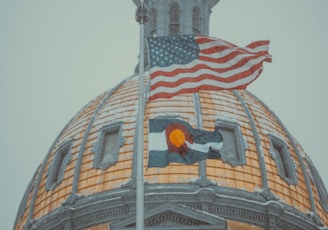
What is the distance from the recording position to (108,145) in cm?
4647

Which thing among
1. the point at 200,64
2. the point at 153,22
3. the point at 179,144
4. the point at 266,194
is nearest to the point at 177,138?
the point at 179,144

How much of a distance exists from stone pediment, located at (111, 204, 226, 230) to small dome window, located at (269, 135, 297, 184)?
31.5ft

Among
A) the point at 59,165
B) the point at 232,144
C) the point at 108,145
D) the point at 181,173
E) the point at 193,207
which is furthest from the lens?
the point at 59,165

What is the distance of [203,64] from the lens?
2609 cm

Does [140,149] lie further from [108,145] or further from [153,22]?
[153,22]

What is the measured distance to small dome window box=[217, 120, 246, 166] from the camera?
147 ft

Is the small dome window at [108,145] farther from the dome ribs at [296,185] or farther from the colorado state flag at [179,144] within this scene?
the colorado state flag at [179,144]

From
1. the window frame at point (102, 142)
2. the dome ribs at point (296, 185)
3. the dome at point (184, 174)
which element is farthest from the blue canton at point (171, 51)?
the dome ribs at point (296, 185)

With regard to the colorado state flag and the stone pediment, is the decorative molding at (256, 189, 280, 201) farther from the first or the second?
the colorado state flag

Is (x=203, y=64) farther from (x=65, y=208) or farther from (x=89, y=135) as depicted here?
(x=89, y=135)

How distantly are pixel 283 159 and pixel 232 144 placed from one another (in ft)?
8.30

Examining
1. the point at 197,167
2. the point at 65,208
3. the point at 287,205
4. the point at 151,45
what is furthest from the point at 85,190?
the point at 151,45

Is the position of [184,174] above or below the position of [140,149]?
above

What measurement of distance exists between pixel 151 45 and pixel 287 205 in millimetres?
19315
